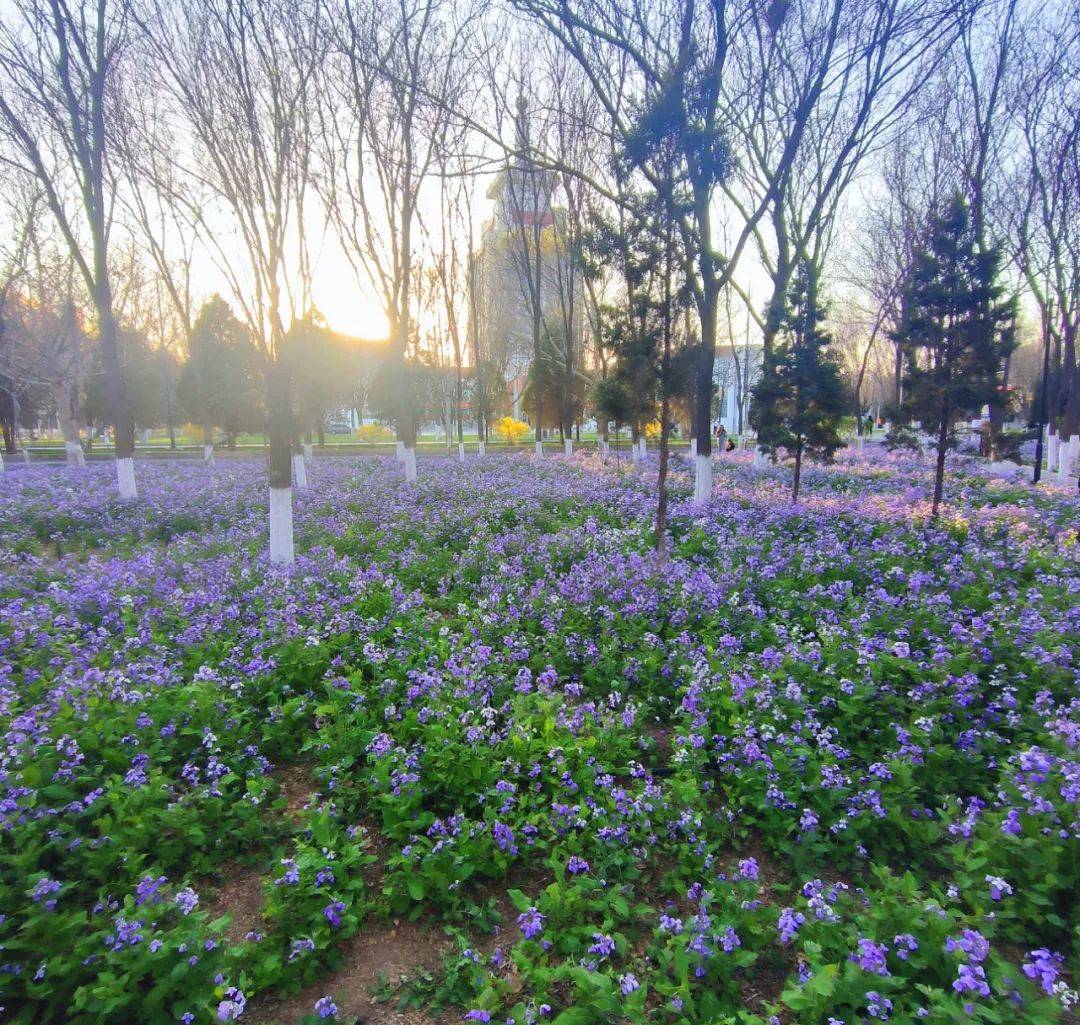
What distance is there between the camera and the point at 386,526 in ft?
33.6

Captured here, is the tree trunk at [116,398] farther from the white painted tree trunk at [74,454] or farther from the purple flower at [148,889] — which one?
the purple flower at [148,889]

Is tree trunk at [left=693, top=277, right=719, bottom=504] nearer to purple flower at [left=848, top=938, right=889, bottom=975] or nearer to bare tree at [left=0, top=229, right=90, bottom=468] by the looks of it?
purple flower at [left=848, top=938, right=889, bottom=975]

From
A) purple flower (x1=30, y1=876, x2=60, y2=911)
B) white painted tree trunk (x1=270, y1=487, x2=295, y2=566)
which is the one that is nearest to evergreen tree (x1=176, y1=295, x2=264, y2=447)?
white painted tree trunk (x1=270, y1=487, x2=295, y2=566)

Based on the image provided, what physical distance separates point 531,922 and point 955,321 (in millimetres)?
12609

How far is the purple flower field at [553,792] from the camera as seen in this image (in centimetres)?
253

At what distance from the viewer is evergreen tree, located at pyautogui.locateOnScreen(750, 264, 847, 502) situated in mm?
12461

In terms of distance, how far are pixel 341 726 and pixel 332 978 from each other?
1583mm

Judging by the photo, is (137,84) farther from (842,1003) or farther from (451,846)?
(842,1003)

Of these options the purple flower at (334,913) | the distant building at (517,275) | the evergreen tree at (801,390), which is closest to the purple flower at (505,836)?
the purple flower at (334,913)

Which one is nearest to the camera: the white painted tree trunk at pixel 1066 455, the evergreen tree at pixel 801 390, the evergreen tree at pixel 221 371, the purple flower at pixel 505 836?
the purple flower at pixel 505 836

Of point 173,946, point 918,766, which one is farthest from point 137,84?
point 918,766

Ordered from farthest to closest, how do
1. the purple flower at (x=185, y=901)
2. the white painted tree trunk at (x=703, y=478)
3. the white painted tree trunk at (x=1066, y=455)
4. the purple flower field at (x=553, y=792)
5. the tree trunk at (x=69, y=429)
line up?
the tree trunk at (x=69, y=429) → the white painted tree trunk at (x=1066, y=455) → the white painted tree trunk at (x=703, y=478) → the purple flower at (x=185, y=901) → the purple flower field at (x=553, y=792)

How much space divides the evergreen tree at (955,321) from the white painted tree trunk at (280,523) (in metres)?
10.6

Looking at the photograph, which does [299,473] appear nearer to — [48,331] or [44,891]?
[44,891]
